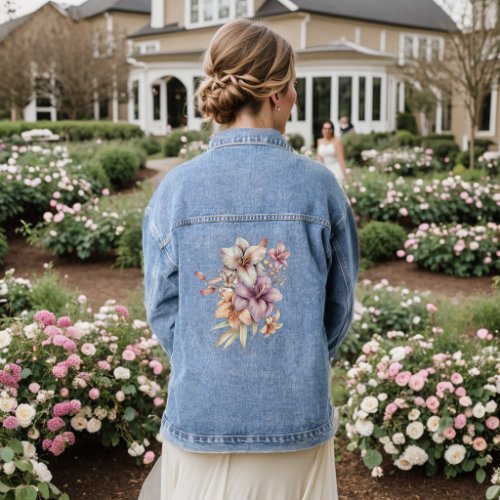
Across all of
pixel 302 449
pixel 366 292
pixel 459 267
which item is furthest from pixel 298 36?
pixel 302 449

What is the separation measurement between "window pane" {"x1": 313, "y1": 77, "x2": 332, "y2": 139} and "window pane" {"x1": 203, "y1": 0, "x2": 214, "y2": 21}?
5920 millimetres

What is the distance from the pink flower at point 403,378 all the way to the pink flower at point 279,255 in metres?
2.16

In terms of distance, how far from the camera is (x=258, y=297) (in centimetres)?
180

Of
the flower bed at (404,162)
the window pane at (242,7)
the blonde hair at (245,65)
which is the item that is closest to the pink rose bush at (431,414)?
the blonde hair at (245,65)

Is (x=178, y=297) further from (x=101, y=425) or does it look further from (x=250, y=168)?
(x=101, y=425)

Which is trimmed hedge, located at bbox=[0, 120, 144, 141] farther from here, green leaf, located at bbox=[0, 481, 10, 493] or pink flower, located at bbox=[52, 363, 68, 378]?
green leaf, located at bbox=[0, 481, 10, 493]

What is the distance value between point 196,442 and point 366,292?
5244 mm

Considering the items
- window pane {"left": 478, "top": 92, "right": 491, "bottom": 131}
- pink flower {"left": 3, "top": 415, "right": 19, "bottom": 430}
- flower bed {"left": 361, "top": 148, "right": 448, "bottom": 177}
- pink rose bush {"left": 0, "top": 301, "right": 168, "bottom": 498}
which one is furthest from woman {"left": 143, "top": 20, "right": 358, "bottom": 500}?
window pane {"left": 478, "top": 92, "right": 491, "bottom": 131}

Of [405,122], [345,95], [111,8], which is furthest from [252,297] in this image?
[111,8]

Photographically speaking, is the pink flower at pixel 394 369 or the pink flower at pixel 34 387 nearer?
the pink flower at pixel 34 387

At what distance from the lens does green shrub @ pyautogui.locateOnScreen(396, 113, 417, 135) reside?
28.1 m

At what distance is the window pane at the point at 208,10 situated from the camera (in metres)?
29.6

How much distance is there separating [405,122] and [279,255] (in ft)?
89.8

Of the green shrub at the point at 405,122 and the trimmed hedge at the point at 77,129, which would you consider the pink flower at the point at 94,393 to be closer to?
the trimmed hedge at the point at 77,129
